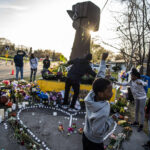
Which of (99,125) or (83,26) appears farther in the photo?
(83,26)

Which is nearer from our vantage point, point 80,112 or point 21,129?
point 21,129

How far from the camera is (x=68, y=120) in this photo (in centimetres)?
390

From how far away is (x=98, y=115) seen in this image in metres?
1.52

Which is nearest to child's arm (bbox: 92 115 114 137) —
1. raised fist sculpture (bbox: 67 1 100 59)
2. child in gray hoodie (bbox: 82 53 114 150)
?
child in gray hoodie (bbox: 82 53 114 150)

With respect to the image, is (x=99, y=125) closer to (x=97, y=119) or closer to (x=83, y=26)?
(x=97, y=119)

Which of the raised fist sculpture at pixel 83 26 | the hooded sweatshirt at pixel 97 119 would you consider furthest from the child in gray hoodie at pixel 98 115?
the raised fist sculpture at pixel 83 26

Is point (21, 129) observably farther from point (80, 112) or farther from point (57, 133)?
point (80, 112)

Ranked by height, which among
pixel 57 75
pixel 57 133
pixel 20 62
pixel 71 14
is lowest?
pixel 57 133

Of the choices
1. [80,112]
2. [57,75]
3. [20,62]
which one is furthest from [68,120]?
[20,62]

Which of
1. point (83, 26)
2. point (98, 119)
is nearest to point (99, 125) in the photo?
point (98, 119)

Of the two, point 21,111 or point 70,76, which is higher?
point 70,76

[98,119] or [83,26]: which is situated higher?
[83,26]

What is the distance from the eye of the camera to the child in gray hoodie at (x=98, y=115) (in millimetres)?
1531

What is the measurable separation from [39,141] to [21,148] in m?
0.37
